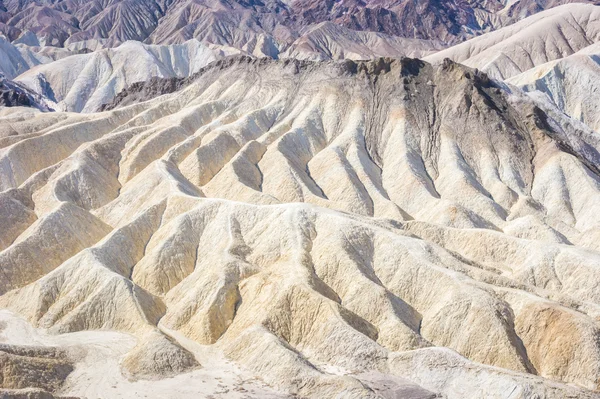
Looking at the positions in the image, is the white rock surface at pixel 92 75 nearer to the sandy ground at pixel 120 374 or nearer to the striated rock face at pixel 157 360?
the sandy ground at pixel 120 374

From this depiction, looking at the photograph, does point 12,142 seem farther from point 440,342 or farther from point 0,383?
point 440,342

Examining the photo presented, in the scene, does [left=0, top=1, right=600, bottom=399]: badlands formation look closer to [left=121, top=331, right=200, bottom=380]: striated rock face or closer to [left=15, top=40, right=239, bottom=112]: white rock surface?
[left=121, top=331, right=200, bottom=380]: striated rock face

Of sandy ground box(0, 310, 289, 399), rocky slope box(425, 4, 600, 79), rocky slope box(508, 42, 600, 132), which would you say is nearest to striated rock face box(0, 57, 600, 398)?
sandy ground box(0, 310, 289, 399)

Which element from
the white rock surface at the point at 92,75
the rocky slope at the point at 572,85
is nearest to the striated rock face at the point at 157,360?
the rocky slope at the point at 572,85

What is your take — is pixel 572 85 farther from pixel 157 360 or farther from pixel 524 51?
pixel 157 360

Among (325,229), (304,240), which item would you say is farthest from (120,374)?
(325,229)
